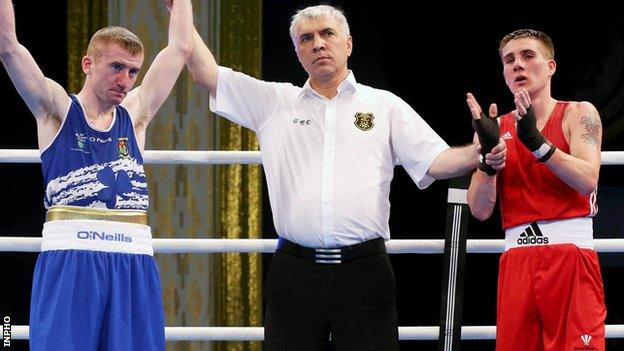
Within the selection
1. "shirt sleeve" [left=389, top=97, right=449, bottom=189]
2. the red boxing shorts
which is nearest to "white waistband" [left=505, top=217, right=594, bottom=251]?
the red boxing shorts

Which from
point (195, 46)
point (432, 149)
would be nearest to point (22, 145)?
point (195, 46)

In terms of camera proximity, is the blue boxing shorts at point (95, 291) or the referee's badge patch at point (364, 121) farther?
the referee's badge patch at point (364, 121)

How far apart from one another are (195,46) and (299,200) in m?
0.54

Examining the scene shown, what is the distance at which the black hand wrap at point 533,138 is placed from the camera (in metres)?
2.66

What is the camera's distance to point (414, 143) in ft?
9.41

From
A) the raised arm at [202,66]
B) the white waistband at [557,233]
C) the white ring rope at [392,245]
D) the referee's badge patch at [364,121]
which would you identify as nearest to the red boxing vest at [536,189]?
the white waistband at [557,233]

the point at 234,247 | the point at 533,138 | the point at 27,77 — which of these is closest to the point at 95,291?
the point at 27,77

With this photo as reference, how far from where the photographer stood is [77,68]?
18.3 ft

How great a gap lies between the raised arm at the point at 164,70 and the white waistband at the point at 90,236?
0.30 meters

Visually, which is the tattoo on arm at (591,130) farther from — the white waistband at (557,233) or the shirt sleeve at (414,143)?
the shirt sleeve at (414,143)

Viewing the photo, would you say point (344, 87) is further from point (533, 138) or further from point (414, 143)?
point (533, 138)

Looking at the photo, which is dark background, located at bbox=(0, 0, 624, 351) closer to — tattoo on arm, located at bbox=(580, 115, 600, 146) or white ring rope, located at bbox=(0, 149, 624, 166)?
white ring rope, located at bbox=(0, 149, 624, 166)

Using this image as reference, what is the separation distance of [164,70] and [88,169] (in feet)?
1.23

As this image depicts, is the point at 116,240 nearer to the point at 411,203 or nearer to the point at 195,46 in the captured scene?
the point at 195,46
